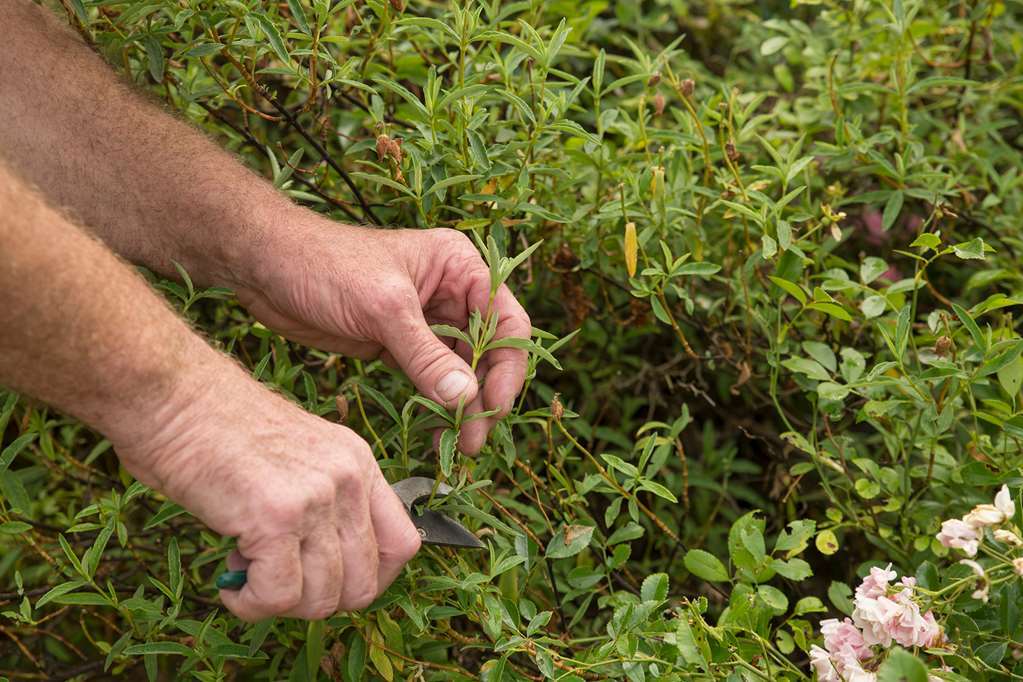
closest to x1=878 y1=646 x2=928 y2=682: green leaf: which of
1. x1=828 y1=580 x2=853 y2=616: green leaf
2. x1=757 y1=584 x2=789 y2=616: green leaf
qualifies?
Result: x1=757 y1=584 x2=789 y2=616: green leaf

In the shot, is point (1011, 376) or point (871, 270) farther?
point (871, 270)

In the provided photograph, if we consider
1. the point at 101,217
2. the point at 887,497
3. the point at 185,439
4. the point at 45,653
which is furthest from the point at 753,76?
the point at 45,653

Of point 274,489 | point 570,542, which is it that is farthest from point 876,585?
point 274,489

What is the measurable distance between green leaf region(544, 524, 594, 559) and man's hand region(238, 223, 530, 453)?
8.3 inches

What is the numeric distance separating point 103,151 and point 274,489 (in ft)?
2.97

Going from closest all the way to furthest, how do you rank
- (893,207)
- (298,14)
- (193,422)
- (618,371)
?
1. (193,422)
2. (298,14)
3. (893,207)
4. (618,371)

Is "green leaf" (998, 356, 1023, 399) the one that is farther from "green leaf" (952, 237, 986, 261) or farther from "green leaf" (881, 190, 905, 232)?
"green leaf" (881, 190, 905, 232)

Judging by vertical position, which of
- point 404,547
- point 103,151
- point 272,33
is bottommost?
point 404,547

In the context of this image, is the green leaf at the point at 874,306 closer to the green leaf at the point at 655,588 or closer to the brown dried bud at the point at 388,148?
the green leaf at the point at 655,588

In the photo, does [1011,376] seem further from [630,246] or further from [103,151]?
[103,151]

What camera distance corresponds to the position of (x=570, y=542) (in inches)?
66.3

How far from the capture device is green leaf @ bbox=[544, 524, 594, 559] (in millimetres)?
1672

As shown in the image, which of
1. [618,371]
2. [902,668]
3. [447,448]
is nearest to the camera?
[902,668]

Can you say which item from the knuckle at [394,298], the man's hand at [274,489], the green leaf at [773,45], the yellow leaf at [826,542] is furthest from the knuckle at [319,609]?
the green leaf at [773,45]
